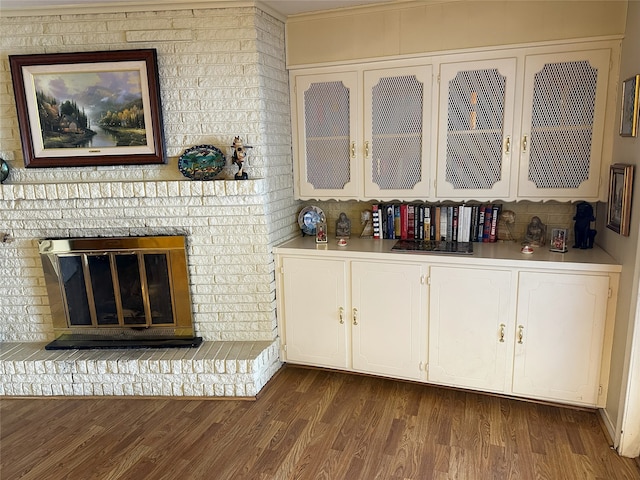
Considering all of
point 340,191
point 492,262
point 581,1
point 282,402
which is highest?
point 581,1

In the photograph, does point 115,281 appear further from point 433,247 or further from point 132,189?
point 433,247

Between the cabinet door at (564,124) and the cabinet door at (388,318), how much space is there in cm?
93

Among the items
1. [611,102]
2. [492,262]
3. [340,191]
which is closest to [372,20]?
[340,191]

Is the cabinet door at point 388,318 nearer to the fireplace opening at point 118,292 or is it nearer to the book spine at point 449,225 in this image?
the book spine at point 449,225

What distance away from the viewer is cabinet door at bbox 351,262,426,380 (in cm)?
263

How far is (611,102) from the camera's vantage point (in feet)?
7.80

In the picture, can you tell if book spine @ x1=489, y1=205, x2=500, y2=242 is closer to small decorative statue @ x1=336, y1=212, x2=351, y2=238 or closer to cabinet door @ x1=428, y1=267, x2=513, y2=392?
cabinet door @ x1=428, y1=267, x2=513, y2=392

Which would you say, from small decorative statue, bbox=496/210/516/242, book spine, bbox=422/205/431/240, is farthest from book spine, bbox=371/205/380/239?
small decorative statue, bbox=496/210/516/242

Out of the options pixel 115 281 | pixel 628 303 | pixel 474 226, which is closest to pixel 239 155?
pixel 115 281

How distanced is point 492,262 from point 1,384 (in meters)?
3.16

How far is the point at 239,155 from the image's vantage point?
2643 mm

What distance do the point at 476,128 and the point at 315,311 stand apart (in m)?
1.53

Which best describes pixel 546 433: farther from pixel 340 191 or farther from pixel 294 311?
pixel 340 191

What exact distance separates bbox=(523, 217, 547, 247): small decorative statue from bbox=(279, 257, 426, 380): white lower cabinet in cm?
77
